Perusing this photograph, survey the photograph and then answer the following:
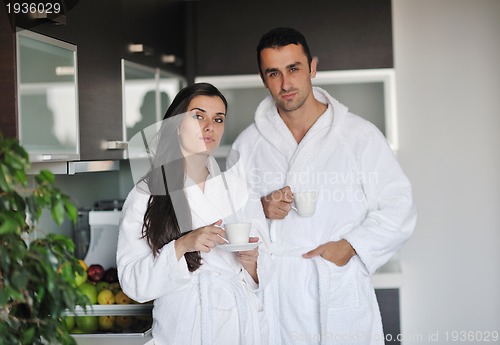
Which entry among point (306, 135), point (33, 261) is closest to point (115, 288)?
point (306, 135)

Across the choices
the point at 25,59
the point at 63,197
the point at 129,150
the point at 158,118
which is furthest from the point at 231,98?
the point at 63,197

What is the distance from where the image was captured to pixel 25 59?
1.82 m

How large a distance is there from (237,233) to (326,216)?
0.53 meters

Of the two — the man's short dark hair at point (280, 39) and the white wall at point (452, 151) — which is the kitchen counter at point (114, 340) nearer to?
the man's short dark hair at point (280, 39)

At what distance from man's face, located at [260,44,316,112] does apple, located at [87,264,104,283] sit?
0.79 m

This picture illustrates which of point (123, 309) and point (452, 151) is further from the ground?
point (452, 151)

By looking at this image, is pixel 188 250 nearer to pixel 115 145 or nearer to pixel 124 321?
pixel 124 321

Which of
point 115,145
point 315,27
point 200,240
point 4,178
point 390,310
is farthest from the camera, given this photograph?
point 315,27

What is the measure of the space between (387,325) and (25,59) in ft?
5.92

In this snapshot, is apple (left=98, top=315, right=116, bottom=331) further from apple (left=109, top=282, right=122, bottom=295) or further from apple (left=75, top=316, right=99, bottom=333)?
apple (left=109, top=282, right=122, bottom=295)

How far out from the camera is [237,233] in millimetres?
1827

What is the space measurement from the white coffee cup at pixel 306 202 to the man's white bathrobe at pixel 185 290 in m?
0.32

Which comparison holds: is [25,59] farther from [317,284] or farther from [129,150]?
[317,284]

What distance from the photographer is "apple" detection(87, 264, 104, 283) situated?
244cm
